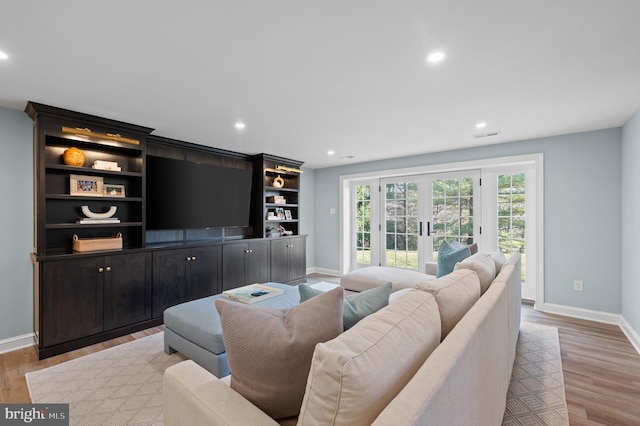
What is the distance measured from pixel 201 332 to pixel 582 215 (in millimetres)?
4341

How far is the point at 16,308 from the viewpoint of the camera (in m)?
2.80

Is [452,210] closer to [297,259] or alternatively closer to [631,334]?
[631,334]

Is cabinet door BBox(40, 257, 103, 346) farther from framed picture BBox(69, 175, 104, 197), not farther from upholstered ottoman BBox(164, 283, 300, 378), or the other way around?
upholstered ottoman BBox(164, 283, 300, 378)

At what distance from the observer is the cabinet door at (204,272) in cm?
369

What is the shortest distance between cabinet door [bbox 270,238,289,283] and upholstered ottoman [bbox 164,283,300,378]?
2.09m

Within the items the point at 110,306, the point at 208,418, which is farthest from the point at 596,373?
the point at 110,306

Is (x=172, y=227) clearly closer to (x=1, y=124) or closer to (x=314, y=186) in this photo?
(x=1, y=124)

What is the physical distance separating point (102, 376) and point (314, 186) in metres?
4.75

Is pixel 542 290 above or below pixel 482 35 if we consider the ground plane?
below

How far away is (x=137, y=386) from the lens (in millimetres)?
2152

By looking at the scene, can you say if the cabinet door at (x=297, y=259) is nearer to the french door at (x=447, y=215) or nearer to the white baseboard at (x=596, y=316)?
the french door at (x=447, y=215)

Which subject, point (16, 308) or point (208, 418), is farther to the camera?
point (16, 308)

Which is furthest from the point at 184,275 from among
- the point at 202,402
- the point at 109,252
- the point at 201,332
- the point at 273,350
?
the point at 273,350

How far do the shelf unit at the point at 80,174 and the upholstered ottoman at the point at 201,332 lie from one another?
135 centimetres
